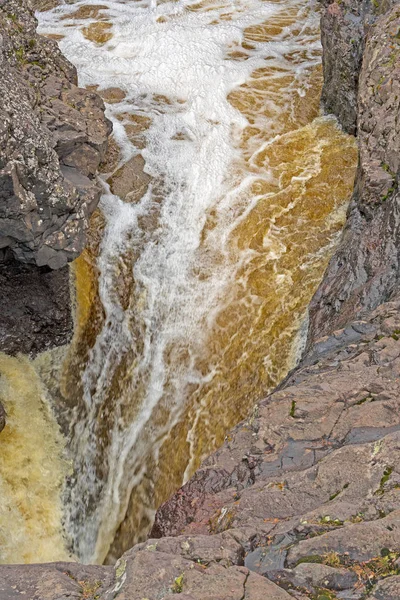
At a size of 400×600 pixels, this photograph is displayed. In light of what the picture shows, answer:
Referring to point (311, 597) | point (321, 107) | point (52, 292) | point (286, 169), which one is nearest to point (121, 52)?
point (321, 107)

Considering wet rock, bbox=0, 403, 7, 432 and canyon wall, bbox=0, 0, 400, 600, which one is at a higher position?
canyon wall, bbox=0, 0, 400, 600

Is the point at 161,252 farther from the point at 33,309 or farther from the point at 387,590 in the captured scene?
the point at 387,590

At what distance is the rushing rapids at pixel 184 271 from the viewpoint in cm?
673

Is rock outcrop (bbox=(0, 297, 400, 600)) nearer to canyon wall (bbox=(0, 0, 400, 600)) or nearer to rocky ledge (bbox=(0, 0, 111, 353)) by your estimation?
canyon wall (bbox=(0, 0, 400, 600))

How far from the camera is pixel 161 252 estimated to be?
799 cm

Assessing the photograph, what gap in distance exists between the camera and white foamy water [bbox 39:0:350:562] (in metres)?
6.84

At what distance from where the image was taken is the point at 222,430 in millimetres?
6578

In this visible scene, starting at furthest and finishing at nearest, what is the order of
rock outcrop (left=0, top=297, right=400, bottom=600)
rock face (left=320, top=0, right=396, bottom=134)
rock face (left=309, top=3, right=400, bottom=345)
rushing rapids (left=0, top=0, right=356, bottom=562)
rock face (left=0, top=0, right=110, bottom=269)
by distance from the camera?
rock face (left=320, top=0, right=396, bottom=134) → rushing rapids (left=0, top=0, right=356, bottom=562) → rock face (left=309, top=3, right=400, bottom=345) → rock face (left=0, top=0, right=110, bottom=269) → rock outcrop (left=0, top=297, right=400, bottom=600)

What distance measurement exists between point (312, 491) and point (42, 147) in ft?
13.9

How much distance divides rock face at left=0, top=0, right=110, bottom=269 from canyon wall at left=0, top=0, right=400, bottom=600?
2.88 meters

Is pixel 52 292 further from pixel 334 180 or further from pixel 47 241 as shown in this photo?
→ pixel 334 180

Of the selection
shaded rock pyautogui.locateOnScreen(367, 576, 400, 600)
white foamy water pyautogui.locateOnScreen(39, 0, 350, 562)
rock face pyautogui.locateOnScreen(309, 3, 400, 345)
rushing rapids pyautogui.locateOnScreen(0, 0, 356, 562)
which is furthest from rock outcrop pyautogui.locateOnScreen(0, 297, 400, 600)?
white foamy water pyautogui.locateOnScreen(39, 0, 350, 562)

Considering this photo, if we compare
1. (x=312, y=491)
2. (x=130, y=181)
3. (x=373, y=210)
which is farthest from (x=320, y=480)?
(x=130, y=181)

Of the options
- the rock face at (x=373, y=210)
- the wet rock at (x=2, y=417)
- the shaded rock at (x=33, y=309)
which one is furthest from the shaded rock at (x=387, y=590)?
the shaded rock at (x=33, y=309)
